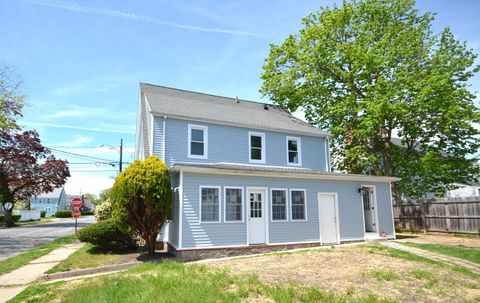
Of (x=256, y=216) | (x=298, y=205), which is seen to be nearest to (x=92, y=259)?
(x=256, y=216)

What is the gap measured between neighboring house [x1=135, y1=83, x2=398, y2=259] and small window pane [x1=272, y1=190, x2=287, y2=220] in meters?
0.04

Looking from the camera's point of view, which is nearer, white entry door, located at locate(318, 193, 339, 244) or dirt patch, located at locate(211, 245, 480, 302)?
dirt patch, located at locate(211, 245, 480, 302)

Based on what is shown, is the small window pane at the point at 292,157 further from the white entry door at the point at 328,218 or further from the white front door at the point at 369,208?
the white front door at the point at 369,208

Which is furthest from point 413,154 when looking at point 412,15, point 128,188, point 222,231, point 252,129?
point 128,188

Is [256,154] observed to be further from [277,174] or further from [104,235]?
[104,235]

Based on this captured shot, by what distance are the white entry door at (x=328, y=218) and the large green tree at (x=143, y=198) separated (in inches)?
278

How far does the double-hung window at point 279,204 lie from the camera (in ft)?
43.8

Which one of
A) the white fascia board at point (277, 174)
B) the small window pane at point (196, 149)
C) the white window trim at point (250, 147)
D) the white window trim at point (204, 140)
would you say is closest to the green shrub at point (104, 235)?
the white fascia board at point (277, 174)

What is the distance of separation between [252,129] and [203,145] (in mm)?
2972

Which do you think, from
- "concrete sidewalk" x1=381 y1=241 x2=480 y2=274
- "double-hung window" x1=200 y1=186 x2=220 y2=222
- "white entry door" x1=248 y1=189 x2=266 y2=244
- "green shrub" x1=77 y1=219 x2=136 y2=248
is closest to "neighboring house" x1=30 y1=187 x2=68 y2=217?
"green shrub" x1=77 y1=219 x2=136 y2=248

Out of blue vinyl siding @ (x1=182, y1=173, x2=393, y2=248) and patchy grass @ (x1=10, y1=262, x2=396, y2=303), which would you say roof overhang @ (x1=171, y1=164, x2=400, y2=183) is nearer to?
blue vinyl siding @ (x1=182, y1=173, x2=393, y2=248)

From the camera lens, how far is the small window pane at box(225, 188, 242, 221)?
41.0 feet

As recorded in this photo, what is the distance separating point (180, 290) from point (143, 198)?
520 centimetres

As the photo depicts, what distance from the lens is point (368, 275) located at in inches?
296
